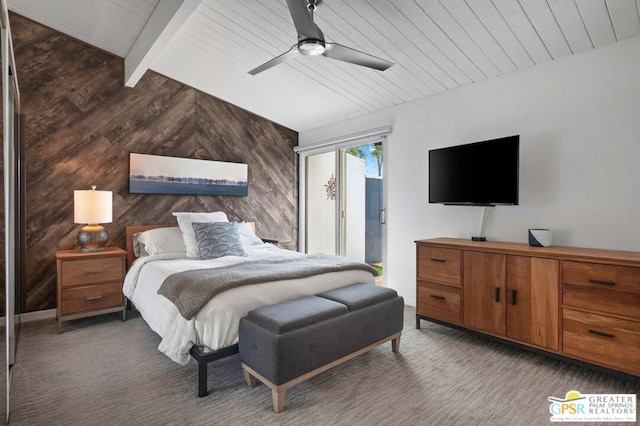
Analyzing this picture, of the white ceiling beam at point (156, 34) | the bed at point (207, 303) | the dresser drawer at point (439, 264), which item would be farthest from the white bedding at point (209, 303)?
the white ceiling beam at point (156, 34)

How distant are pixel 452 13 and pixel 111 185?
3.79 m

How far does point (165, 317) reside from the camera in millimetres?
2480

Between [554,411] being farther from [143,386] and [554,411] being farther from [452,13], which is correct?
[452,13]

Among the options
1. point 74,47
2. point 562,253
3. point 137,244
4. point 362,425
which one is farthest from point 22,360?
point 562,253

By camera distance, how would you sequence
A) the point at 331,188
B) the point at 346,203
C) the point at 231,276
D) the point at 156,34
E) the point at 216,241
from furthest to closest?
the point at 331,188
the point at 346,203
the point at 216,241
the point at 156,34
the point at 231,276

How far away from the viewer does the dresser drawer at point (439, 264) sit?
10.1 ft

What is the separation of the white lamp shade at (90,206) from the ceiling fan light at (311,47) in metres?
2.51

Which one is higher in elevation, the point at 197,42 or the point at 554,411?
the point at 197,42

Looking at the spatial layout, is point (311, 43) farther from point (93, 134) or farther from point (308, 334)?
point (93, 134)

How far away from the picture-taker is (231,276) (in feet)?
8.11

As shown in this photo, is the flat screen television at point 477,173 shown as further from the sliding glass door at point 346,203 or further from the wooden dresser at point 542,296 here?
the sliding glass door at point 346,203

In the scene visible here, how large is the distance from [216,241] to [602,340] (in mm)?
3225

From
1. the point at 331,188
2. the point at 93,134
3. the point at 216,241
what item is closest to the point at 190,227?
the point at 216,241

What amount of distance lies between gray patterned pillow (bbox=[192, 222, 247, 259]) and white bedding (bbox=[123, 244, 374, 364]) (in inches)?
7.1
